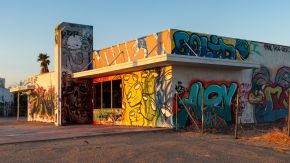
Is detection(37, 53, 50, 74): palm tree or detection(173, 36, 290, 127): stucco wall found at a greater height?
detection(37, 53, 50, 74): palm tree

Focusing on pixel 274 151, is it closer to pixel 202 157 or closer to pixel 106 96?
pixel 202 157

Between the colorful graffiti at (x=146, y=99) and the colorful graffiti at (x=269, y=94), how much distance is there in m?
5.68

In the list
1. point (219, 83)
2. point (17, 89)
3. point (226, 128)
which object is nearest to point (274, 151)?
point (226, 128)

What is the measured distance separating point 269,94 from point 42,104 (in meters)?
16.7

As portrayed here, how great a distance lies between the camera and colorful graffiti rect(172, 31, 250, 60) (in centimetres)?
1881

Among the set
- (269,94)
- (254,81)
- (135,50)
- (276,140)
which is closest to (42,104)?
(135,50)

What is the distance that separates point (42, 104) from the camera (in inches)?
1192

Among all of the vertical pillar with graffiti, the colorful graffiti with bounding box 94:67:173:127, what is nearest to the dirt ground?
the colorful graffiti with bounding box 94:67:173:127

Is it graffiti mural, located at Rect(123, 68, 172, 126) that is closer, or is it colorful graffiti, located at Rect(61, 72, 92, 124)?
graffiti mural, located at Rect(123, 68, 172, 126)

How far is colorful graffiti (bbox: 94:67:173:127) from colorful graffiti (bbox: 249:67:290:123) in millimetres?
5677

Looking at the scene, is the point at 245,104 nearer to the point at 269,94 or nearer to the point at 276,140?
the point at 269,94

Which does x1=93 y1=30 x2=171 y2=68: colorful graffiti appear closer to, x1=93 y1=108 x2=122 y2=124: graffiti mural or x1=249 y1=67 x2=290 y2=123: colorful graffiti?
x1=93 y1=108 x2=122 y2=124: graffiti mural

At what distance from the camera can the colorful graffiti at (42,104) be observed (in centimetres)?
2846

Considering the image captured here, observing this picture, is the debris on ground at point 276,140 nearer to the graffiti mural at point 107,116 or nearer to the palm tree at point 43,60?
the graffiti mural at point 107,116
